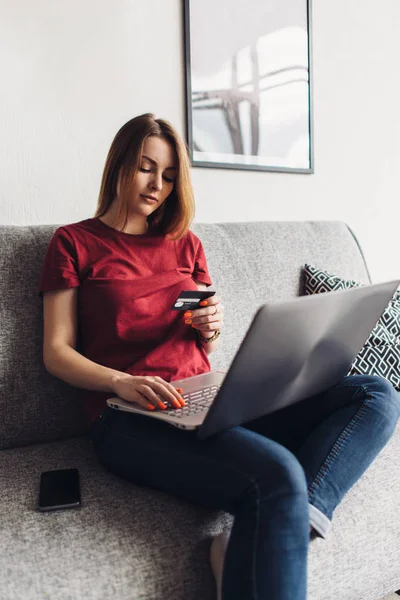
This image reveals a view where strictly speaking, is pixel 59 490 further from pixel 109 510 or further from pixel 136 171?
pixel 136 171

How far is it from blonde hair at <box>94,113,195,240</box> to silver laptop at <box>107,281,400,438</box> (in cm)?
42

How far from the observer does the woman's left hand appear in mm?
1255

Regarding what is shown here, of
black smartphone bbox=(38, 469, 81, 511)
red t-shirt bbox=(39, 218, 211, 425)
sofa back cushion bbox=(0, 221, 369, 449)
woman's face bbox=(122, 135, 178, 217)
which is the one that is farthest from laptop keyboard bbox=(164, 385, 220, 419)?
woman's face bbox=(122, 135, 178, 217)

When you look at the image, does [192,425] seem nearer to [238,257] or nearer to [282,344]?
[282,344]

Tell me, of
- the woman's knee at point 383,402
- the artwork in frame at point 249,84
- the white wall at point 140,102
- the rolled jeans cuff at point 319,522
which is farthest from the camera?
the artwork in frame at point 249,84

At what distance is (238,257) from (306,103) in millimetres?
861

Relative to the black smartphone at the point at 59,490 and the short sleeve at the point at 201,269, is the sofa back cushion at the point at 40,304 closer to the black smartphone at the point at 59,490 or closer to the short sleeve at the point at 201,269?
the short sleeve at the point at 201,269

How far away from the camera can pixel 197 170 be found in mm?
1911

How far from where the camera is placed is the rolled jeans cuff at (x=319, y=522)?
960 millimetres

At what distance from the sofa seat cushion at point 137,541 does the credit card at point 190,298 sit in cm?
36

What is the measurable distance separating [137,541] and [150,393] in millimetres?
241

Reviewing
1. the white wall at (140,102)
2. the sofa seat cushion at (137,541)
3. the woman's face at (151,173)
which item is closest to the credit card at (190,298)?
the woman's face at (151,173)

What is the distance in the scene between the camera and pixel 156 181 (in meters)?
1.34

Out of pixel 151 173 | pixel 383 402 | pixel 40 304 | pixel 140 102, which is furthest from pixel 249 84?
pixel 383 402
